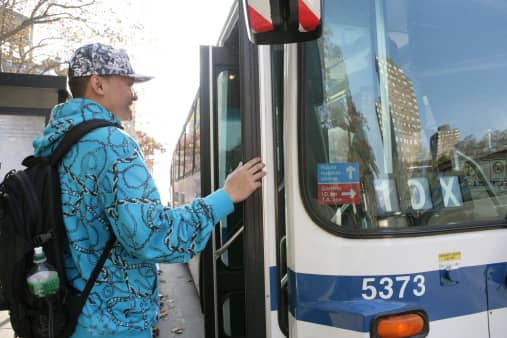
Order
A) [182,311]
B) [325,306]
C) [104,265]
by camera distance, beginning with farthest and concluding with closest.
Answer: [182,311] < [325,306] < [104,265]

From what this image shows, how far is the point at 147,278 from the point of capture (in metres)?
1.64

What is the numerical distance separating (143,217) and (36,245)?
1.28ft

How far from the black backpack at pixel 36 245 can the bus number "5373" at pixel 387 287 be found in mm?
1057

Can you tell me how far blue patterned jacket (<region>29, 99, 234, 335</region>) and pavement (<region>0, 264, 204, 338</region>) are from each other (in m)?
3.36

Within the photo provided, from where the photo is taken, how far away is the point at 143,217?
4.89ft

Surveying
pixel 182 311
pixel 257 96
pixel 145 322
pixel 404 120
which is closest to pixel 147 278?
pixel 145 322

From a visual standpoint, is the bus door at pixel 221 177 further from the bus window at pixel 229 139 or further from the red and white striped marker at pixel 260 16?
the red and white striped marker at pixel 260 16

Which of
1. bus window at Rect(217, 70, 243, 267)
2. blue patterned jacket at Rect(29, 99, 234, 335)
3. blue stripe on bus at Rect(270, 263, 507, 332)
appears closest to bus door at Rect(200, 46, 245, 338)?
bus window at Rect(217, 70, 243, 267)

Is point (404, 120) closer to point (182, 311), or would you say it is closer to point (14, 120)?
point (182, 311)

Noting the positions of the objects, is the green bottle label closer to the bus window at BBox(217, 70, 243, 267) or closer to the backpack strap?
the backpack strap

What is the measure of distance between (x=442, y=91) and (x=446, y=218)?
639mm

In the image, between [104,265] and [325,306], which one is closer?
[104,265]

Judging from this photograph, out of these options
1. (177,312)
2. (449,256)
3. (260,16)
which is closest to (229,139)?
(260,16)

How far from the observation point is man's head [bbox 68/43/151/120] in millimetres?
1658
